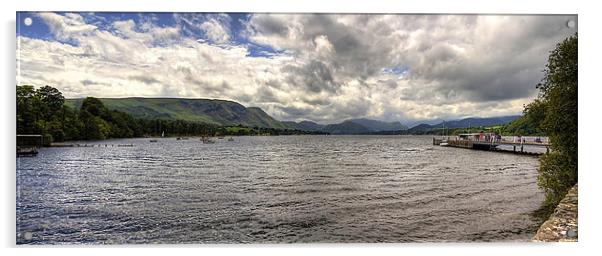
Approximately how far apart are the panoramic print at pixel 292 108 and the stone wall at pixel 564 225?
0.02 metres

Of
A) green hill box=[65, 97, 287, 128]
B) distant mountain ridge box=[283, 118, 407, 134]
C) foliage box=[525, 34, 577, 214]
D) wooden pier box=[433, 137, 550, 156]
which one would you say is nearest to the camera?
foliage box=[525, 34, 577, 214]

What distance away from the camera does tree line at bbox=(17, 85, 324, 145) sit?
3.76 m

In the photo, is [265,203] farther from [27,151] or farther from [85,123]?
[27,151]

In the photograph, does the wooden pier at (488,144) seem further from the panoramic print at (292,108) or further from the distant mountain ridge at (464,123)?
the distant mountain ridge at (464,123)

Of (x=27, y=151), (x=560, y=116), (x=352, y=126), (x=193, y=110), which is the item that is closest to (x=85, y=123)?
(x=27, y=151)

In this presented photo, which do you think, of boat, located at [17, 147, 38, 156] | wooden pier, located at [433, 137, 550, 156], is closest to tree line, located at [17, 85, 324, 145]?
boat, located at [17, 147, 38, 156]

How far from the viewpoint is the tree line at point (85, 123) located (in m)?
3.76

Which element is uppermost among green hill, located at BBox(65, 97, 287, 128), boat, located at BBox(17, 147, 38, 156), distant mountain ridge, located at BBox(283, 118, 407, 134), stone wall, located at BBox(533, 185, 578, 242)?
green hill, located at BBox(65, 97, 287, 128)

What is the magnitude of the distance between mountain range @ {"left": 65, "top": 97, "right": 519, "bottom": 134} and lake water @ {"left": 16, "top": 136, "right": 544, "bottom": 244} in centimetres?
24

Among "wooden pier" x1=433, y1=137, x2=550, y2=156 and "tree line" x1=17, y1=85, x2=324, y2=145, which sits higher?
"tree line" x1=17, y1=85, x2=324, y2=145

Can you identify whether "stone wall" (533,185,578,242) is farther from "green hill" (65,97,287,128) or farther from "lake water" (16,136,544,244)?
"green hill" (65,97,287,128)

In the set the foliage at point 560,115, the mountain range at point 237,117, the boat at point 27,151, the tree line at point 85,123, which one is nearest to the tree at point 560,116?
the foliage at point 560,115

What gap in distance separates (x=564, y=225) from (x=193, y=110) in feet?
15.0
